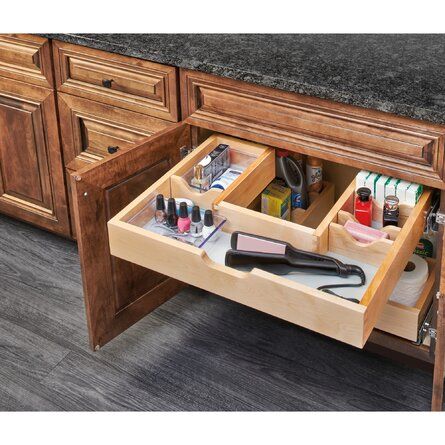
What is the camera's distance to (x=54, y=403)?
229 cm

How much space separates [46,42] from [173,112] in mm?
500

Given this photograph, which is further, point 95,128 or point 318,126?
point 95,128

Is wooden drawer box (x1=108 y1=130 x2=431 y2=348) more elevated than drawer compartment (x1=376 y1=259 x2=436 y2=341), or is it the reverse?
wooden drawer box (x1=108 y1=130 x2=431 y2=348)

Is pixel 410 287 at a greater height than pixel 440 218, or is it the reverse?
pixel 440 218

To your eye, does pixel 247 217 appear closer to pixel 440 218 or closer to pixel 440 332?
pixel 440 218

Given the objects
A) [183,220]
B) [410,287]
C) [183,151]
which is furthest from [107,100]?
[410,287]

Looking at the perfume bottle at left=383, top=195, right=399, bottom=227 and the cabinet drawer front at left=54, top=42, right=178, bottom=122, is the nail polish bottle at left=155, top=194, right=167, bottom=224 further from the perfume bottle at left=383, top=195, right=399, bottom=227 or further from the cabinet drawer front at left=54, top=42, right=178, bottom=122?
the perfume bottle at left=383, top=195, right=399, bottom=227

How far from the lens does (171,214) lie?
7.04 feet

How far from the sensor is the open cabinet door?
7.03 ft

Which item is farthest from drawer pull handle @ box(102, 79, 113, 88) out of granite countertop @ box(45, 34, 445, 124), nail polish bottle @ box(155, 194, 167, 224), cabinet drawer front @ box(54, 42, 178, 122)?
nail polish bottle @ box(155, 194, 167, 224)

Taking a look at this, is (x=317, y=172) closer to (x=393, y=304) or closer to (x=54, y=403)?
(x=393, y=304)

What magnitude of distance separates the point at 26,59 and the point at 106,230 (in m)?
0.72

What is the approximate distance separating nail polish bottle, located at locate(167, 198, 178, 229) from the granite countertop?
1.21 ft

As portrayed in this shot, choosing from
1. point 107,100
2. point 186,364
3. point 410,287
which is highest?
point 107,100
